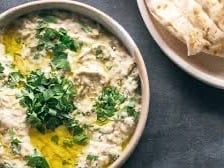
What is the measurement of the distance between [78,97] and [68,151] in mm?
173

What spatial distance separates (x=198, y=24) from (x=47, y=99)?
518mm

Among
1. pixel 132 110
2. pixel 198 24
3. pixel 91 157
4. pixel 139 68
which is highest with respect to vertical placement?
pixel 198 24

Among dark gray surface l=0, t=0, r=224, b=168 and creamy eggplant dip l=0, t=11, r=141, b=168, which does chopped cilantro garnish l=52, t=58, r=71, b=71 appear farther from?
dark gray surface l=0, t=0, r=224, b=168

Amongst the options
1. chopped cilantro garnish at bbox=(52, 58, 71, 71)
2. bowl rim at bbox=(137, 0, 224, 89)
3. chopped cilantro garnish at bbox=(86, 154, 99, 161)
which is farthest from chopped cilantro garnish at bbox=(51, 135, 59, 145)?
bowl rim at bbox=(137, 0, 224, 89)

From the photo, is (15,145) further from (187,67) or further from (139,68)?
(187,67)

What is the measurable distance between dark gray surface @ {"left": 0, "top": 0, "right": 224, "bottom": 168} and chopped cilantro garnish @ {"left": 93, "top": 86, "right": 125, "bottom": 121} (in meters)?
0.19

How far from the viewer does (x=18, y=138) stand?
189 centimetres

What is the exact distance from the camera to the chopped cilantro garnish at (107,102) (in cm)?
195

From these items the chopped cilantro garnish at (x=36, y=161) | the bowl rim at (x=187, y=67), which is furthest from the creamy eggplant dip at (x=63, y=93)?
the bowl rim at (x=187, y=67)

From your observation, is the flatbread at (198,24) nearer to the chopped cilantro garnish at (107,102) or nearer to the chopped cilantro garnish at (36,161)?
the chopped cilantro garnish at (107,102)

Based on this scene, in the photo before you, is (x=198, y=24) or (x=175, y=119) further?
(x=175, y=119)

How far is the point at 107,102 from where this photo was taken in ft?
6.44

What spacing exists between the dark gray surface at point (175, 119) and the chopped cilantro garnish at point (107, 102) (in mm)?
190

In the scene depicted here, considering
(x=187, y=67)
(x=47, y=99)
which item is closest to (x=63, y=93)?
(x=47, y=99)
